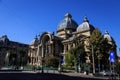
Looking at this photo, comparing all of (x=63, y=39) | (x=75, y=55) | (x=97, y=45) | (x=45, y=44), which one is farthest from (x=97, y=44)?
(x=45, y=44)

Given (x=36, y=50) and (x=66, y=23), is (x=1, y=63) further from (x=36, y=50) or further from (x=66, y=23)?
(x=66, y=23)

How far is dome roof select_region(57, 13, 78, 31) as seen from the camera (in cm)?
10160

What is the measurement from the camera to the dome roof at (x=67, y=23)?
10160 centimetres

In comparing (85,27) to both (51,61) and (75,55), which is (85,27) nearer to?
(51,61)

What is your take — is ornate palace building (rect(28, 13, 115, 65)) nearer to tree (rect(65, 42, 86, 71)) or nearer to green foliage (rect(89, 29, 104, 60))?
tree (rect(65, 42, 86, 71))

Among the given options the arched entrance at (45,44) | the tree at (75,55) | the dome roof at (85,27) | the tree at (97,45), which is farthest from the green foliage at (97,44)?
the arched entrance at (45,44)

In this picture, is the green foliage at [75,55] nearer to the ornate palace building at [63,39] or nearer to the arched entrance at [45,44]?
the ornate palace building at [63,39]

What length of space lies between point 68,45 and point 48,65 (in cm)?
1383

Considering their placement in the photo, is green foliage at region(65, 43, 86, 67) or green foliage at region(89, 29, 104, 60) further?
green foliage at region(65, 43, 86, 67)

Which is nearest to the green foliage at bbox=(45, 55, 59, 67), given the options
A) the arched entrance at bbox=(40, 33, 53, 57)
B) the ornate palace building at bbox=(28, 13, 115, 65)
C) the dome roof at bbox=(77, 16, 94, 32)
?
the ornate palace building at bbox=(28, 13, 115, 65)

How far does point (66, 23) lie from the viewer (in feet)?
335

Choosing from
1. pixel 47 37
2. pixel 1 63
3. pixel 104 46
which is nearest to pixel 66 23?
pixel 47 37

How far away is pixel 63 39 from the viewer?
95312 mm

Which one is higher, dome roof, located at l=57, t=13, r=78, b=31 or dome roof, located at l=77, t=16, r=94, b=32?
dome roof, located at l=57, t=13, r=78, b=31
